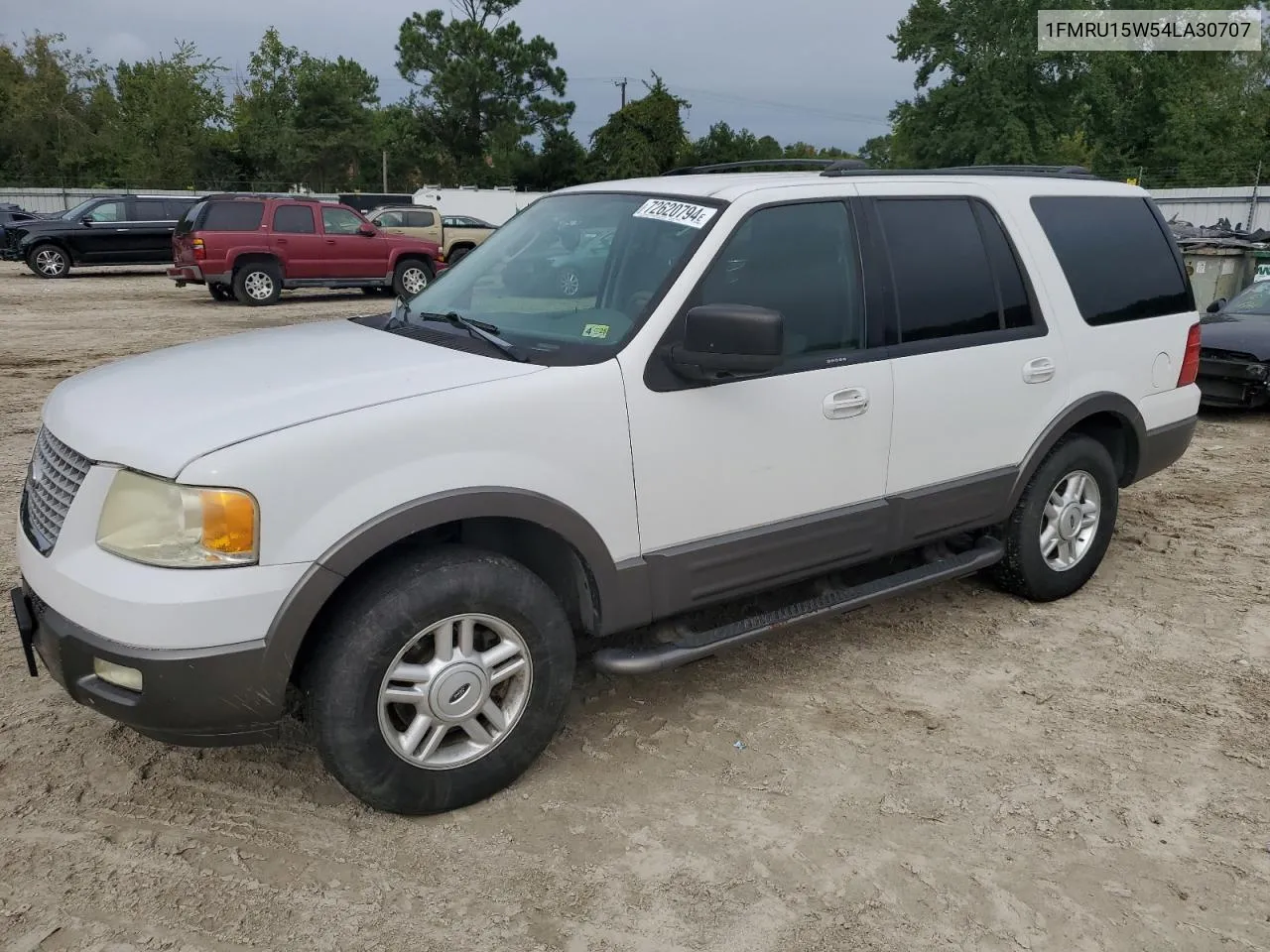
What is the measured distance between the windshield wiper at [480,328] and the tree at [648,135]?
46455 mm

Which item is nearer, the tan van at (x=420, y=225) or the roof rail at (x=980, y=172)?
the roof rail at (x=980, y=172)

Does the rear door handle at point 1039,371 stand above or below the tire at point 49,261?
below

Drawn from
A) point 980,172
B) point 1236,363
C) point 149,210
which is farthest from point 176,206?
point 980,172

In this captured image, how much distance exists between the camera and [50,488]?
302 centimetres

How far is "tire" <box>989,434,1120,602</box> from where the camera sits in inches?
181

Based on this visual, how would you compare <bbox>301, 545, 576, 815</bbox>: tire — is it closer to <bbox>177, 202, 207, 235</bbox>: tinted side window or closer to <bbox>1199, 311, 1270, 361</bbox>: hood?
<bbox>1199, 311, 1270, 361</bbox>: hood

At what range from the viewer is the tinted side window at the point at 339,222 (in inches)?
717

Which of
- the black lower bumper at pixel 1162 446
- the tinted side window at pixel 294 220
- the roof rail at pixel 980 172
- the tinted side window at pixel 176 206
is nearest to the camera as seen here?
the roof rail at pixel 980 172

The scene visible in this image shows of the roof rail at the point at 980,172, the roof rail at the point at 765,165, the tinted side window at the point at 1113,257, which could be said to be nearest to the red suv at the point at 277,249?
the roof rail at the point at 765,165

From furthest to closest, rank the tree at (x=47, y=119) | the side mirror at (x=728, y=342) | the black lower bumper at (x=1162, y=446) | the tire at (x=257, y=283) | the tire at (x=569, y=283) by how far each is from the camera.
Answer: the tree at (x=47, y=119)
the tire at (x=257, y=283)
the black lower bumper at (x=1162, y=446)
the tire at (x=569, y=283)
the side mirror at (x=728, y=342)

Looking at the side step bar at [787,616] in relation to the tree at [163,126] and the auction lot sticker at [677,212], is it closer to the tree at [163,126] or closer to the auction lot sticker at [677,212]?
the auction lot sticker at [677,212]

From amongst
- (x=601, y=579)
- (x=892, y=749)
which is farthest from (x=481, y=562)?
(x=892, y=749)

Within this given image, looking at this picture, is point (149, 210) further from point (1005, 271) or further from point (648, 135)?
point (648, 135)

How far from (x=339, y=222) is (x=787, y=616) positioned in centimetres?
1652
